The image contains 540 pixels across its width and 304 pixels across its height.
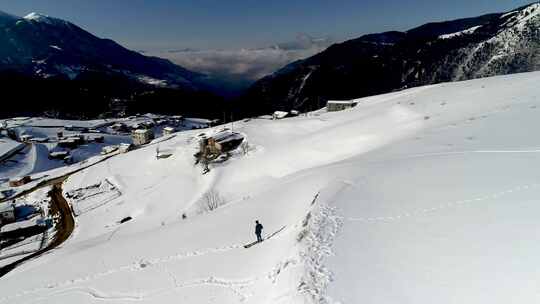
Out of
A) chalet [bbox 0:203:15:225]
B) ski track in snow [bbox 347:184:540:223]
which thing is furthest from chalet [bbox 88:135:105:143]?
ski track in snow [bbox 347:184:540:223]

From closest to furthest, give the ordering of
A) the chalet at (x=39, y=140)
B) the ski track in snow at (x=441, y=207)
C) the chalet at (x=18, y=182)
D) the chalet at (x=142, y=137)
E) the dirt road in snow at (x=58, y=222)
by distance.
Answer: the ski track in snow at (x=441, y=207) → the dirt road in snow at (x=58, y=222) → the chalet at (x=18, y=182) → the chalet at (x=142, y=137) → the chalet at (x=39, y=140)

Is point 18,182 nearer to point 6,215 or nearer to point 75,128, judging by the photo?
point 6,215

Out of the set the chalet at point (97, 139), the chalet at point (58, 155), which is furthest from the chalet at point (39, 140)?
the chalet at point (58, 155)

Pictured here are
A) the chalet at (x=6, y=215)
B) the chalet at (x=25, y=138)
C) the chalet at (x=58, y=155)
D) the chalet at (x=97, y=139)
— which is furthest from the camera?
the chalet at (x=97, y=139)

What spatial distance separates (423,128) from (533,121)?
964 cm

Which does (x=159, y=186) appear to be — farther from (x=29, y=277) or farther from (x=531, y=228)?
(x=531, y=228)

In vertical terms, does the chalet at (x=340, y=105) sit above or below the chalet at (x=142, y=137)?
above

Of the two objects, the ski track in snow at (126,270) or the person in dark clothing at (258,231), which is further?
the person in dark clothing at (258,231)

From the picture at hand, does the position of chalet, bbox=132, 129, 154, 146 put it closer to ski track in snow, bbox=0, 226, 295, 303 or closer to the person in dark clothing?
ski track in snow, bbox=0, 226, 295, 303

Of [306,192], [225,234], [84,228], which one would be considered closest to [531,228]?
[306,192]

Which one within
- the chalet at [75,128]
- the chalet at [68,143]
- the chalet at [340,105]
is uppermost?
the chalet at [340,105]

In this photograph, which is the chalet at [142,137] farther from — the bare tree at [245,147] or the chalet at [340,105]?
the chalet at [340,105]

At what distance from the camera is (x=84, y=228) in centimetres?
3866

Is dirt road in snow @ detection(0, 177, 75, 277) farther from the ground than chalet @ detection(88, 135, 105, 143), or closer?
closer
